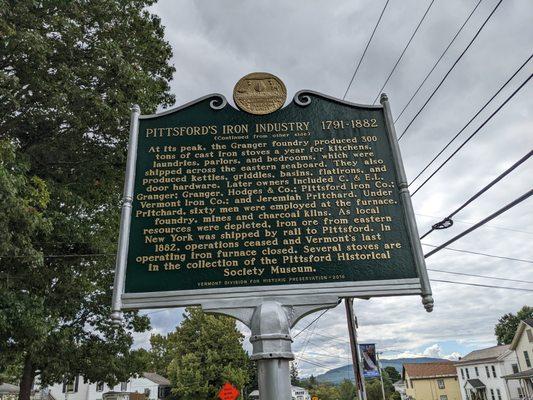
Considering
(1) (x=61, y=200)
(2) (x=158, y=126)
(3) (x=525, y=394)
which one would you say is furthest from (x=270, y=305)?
(3) (x=525, y=394)

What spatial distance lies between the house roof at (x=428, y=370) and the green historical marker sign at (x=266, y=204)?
59350 millimetres

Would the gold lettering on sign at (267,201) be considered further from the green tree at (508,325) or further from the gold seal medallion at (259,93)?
the green tree at (508,325)

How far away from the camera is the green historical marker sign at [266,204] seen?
4668 mm

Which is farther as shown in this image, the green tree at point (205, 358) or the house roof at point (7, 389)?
the green tree at point (205, 358)

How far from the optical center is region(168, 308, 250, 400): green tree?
34.9 meters

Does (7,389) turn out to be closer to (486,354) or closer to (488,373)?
(488,373)

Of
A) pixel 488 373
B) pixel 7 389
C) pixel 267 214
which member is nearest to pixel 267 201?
pixel 267 214

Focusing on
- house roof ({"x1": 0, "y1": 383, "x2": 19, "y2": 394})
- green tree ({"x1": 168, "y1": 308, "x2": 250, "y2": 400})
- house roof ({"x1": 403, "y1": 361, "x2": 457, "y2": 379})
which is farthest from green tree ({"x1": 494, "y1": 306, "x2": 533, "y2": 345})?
house roof ({"x1": 0, "y1": 383, "x2": 19, "y2": 394})

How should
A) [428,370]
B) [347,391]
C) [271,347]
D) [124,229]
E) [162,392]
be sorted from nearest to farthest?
[271,347] < [124,229] < [162,392] < [428,370] < [347,391]

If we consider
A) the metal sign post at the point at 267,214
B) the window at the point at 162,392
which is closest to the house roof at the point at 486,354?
the window at the point at 162,392

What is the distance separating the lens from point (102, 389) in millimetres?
45000

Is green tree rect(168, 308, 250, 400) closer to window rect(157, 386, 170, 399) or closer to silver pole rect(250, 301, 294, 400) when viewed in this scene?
window rect(157, 386, 170, 399)

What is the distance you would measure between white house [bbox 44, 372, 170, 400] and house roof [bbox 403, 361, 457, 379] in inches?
1318

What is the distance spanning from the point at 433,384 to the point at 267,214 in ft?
201
